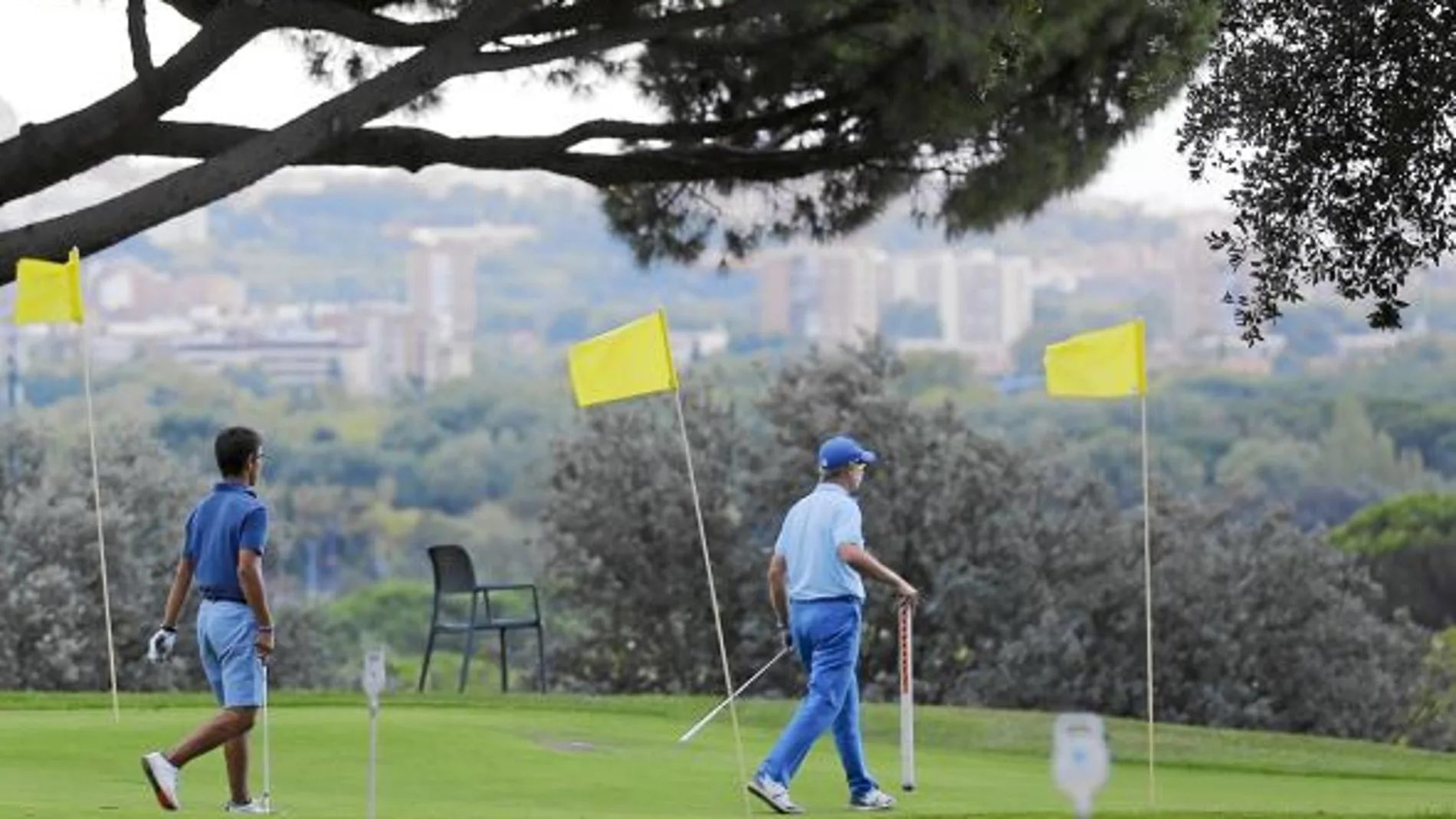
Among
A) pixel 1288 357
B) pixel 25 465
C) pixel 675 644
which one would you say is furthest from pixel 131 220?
pixel 1288 357

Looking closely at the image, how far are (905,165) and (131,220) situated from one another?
6107mm

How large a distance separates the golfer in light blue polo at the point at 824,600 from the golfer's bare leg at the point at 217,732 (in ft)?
7.39

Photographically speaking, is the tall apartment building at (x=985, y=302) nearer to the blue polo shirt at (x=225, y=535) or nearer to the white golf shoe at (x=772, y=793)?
the white golf shoe at (x=772, y=793)

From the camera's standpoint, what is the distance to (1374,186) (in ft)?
42.0

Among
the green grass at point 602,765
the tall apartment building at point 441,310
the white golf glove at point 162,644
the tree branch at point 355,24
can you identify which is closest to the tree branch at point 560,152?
the tree branch at point 355,24

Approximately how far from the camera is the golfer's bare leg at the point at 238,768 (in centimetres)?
1216

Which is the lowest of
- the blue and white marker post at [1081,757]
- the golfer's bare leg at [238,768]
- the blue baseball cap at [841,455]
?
the golfer's bare leg at [238,768]

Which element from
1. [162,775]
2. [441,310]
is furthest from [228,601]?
[441,310]

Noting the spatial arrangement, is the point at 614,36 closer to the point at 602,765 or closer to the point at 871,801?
the point at 602,765

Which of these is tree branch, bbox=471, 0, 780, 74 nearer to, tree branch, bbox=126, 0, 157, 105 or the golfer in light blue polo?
tree branch, bbox=126, 0, 157, 105

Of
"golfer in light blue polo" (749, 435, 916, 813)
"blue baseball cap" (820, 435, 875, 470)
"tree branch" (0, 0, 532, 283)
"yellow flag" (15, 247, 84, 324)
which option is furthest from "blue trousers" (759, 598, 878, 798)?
"yellow flag" (15, 247, 84, 324)

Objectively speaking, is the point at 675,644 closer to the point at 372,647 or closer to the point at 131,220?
the point at 131,220

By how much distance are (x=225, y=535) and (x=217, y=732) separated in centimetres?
78

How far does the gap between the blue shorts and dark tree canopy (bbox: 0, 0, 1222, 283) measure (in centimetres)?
580
